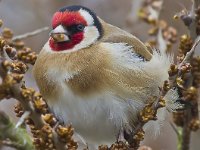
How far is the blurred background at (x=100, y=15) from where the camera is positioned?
138 inches

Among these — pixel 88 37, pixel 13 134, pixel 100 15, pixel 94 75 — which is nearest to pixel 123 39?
pixel 88 37

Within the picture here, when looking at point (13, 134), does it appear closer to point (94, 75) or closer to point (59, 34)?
point (94, 75)

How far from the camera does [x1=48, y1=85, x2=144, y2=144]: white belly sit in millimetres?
2396

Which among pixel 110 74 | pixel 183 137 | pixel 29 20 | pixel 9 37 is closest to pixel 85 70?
pixel 110 74

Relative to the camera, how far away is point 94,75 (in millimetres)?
2391

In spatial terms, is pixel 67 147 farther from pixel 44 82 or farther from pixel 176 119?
pixel 176 119

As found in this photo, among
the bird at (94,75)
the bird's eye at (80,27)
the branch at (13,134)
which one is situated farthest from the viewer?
the bird's eye at (80,27)

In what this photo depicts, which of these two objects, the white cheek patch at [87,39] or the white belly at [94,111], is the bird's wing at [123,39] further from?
the white belly at [94,111]

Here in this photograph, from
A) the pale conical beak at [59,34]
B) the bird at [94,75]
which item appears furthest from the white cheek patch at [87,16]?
the pale conical beak at [59,34]

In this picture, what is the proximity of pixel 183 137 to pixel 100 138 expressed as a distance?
1.52ft

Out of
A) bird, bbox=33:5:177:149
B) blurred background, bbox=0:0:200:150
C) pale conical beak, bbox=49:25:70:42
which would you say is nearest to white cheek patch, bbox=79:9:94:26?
bird, bbox=33:5:177:149

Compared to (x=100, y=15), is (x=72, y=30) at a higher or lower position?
lower

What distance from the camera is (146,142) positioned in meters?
3.59

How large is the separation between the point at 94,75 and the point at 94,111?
6.8 inches
